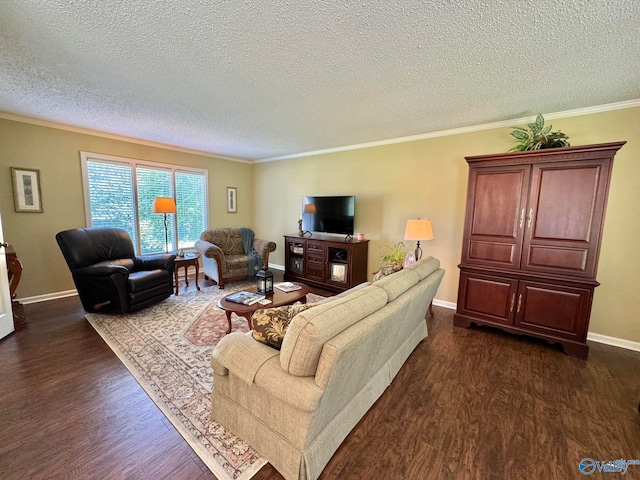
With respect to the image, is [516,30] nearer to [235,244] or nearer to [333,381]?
[333,381]

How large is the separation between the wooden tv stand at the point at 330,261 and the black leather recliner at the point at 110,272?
6.92 feet

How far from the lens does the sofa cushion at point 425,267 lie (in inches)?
93.4

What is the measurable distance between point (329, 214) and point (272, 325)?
11.1 ft

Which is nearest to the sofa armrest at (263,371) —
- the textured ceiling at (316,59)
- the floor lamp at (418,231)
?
the textured ceiling at (316,59)

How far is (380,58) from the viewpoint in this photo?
6.44ft

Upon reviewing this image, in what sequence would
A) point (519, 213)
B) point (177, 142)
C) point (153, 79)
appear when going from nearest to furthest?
point (153, 79)
point (519, 213)
point (177, 142)

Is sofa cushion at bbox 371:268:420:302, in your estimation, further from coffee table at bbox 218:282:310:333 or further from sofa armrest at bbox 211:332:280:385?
Answer: coffee table at bbox 218:282:310:333

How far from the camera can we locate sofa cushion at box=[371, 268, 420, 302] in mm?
1835

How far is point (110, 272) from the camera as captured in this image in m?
3.06

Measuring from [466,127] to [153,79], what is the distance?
3658 millimetres

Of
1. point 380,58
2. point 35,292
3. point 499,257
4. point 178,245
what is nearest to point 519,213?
point 499,257

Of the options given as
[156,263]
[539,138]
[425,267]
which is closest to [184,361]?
[156,263]

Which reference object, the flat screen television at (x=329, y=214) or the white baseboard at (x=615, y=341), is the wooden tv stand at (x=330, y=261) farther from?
the white baseboard at (x=615, y=341)

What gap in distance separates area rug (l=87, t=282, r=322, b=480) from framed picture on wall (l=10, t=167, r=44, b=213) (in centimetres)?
187
